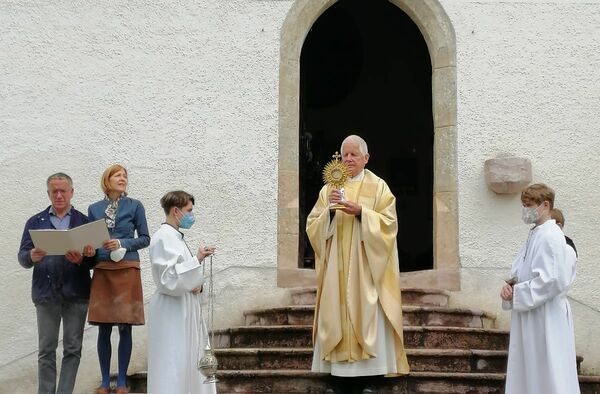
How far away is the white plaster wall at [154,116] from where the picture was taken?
432 inches

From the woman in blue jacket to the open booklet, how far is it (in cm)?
13

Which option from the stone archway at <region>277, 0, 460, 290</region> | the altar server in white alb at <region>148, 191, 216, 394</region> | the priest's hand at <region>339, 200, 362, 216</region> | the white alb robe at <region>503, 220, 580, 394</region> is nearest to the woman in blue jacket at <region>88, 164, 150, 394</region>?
the altar server in white alb at <region>148, 191, 216, 394</region>

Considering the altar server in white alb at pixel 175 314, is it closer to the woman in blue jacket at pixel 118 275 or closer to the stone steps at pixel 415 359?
the woman in blue jacket at pixel 118 275

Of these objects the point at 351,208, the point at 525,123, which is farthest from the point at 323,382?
the point at 525,123

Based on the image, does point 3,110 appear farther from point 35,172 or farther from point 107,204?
point 107,204

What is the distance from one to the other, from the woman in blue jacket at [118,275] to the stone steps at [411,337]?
160 cm

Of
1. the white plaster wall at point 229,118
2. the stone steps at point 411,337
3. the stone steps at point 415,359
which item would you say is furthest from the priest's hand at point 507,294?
the white plaster wall at point 229,118

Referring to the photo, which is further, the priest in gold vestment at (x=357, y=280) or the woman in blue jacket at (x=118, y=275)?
the woman in blue jacket at (x=118, y=275)

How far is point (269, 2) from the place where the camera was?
446 inches

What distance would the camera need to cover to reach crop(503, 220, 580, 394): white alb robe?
308 inches

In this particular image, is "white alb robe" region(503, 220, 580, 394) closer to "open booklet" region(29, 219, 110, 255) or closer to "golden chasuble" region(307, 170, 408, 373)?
"golden chasuble" region(307, 170, 408, 373)

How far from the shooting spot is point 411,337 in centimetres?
987

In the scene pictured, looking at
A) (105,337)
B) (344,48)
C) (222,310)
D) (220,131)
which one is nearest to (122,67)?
(220,131)

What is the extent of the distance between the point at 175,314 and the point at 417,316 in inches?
119
